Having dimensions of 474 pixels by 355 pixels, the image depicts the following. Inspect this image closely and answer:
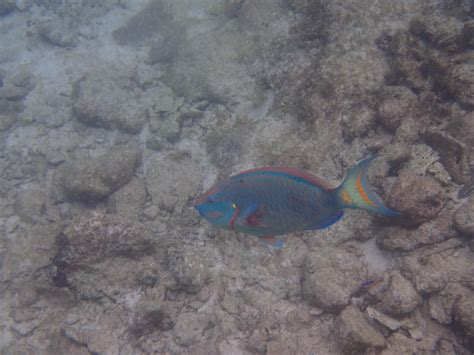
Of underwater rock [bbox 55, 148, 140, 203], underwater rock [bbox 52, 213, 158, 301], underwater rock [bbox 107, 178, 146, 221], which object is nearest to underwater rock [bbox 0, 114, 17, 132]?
underwater rock [bbox 55, 148, 140, 203]

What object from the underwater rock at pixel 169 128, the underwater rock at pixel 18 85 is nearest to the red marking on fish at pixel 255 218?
the underwater rock at pixel 169 128

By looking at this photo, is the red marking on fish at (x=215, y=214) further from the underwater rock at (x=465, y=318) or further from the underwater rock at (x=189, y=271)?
the underwater rock at (x=465, y=318)

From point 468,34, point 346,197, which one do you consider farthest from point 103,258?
point 468,34

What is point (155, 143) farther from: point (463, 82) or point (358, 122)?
point (463, 82)

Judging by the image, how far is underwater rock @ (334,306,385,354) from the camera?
2855 millimetres

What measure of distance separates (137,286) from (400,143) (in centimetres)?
377

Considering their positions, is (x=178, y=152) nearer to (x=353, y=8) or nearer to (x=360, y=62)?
(x=360, y=62)

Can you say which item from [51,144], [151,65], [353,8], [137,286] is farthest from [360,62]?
[51,144]

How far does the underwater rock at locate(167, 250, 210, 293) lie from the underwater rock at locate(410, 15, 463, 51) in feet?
13.7

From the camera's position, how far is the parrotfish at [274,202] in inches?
76.9

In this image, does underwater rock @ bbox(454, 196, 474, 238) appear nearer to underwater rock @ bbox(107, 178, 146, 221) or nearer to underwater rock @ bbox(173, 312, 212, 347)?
underwater rock @ bbox(173, 312, 212, 347)

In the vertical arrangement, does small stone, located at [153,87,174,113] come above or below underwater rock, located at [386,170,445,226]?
below

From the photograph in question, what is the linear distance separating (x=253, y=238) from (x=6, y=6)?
40.0 feet

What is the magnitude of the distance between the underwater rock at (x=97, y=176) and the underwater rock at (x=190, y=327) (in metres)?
2.63
